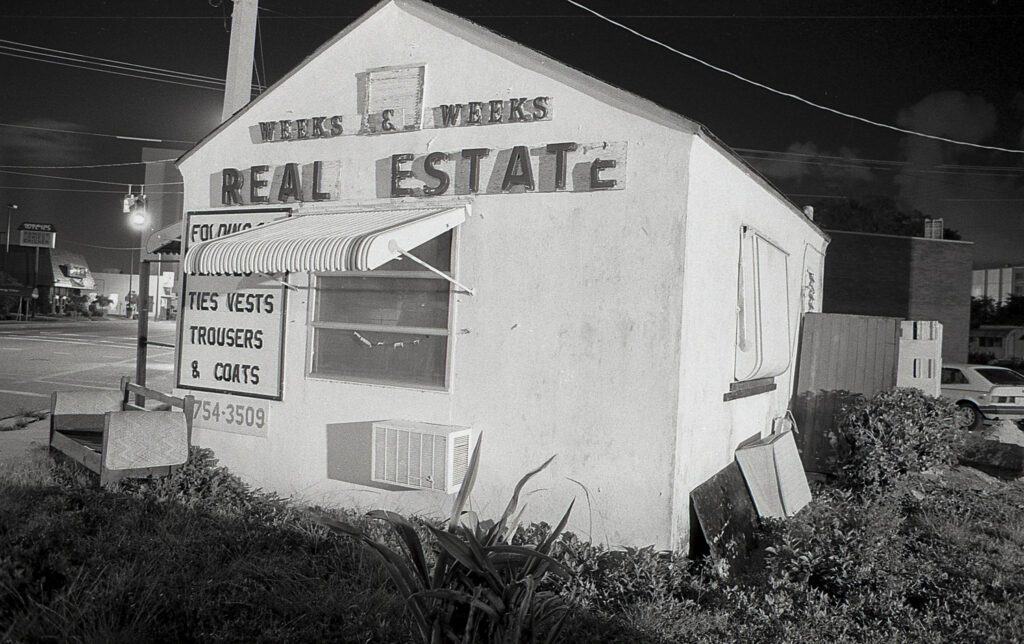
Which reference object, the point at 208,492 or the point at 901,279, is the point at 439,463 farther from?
the point at 901,279

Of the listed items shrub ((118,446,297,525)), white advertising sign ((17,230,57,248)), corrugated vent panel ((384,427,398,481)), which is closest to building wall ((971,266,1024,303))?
white advertising sign ((17,230,57,248))

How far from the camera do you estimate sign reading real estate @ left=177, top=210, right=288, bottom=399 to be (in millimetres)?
6738

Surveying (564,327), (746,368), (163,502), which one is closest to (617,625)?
(564,327)

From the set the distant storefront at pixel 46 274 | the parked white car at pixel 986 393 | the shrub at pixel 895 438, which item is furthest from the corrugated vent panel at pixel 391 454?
the distant storefront at pixel 46 274

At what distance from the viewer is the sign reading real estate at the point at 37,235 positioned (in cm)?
5772

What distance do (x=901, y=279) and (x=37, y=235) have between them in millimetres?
59742

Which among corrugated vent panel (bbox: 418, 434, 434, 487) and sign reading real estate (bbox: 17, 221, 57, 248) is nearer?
corrugated vent panel (bbox: 418, 434, 434, 487)

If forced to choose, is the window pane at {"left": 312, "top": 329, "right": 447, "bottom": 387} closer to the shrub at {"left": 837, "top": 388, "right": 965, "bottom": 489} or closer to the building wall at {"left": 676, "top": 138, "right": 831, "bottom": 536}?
the building wall at {"left": 676, "top": 138, "right": 831, "bottom": 536}

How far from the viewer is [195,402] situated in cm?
696

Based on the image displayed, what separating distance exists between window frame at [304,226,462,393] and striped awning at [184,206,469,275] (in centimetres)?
40

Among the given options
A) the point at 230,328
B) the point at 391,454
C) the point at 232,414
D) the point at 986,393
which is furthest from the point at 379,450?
the point at 986,393

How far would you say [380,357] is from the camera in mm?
6305

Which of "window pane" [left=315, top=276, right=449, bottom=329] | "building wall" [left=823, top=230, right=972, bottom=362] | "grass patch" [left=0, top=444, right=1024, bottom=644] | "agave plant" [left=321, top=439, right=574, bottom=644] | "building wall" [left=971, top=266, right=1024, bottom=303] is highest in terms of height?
"building wall" [left=971, top=266, right=1024, bottom=303]

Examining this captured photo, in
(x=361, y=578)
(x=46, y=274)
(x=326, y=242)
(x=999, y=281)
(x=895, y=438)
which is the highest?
(x=999, y=281)
